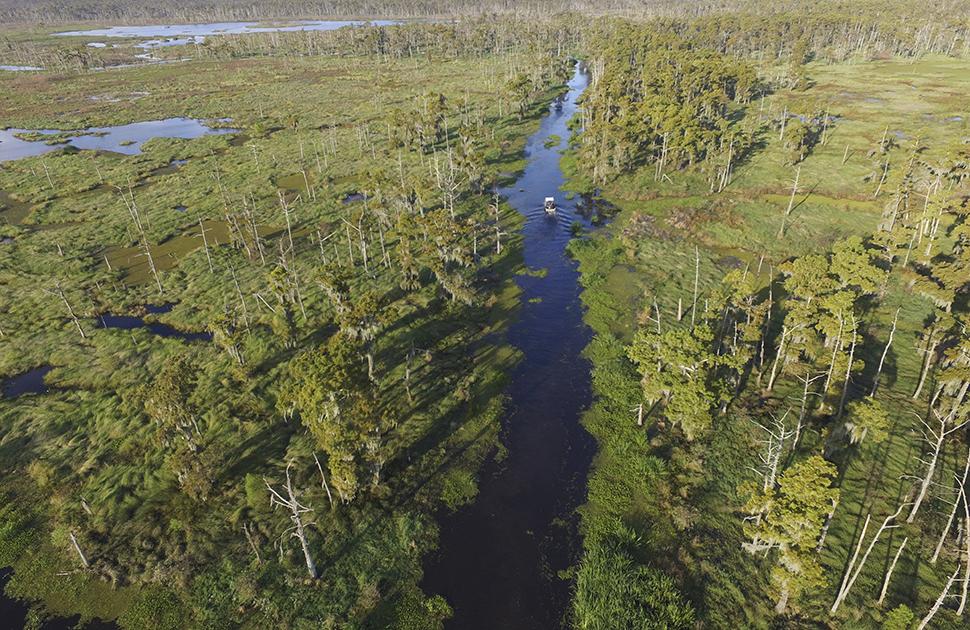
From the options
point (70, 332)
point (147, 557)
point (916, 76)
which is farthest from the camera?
point (916, 76)

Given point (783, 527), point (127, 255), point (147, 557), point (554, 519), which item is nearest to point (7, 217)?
point (127, 255)

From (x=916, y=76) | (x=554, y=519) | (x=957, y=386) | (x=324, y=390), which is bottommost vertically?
(x=554, y=519)

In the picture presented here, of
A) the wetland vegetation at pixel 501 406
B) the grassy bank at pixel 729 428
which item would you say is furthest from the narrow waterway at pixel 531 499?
the grassy bank at pixel 729 428

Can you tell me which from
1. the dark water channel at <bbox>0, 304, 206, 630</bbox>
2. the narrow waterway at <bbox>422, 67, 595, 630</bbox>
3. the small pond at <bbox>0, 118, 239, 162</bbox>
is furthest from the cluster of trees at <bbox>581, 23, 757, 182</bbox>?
the small pond at <bbox>0, 118, 239, 162</bbox>

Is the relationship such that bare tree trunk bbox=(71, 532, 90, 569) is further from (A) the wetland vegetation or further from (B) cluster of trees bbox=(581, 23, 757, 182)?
(B) cluster of trees bbox=(581, 23, 757, 182)

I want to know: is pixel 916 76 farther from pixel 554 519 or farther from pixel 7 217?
pixel 7 217
